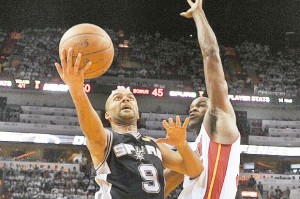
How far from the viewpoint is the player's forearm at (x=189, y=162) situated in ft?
12.2

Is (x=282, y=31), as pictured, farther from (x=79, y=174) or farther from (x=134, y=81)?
(x=79, y=174)

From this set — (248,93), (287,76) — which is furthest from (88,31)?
(287,76)

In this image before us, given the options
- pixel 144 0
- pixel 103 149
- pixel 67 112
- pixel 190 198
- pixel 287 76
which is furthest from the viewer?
pixel 144 0

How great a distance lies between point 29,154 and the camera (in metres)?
23.7

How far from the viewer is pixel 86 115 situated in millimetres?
3320

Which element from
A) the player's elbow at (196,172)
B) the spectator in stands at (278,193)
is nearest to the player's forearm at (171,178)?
the player's elbow at (196,172)

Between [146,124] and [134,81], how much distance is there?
2.42 metres

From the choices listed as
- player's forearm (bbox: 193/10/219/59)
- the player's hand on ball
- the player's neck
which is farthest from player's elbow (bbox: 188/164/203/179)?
the player's hand on ball

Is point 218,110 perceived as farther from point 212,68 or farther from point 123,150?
point 123,150

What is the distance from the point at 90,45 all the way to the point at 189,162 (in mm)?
1124

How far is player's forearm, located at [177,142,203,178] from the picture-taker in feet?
12.2

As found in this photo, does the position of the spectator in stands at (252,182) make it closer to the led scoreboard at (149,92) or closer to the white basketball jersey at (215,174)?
the led scoreboard at (149,92)

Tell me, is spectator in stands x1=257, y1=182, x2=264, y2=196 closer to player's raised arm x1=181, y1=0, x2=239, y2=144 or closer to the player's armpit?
player's raised arm x1=181, y1=0, x2=239, y2=144

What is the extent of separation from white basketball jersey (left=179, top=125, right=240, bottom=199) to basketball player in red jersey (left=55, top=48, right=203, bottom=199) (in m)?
0.15
